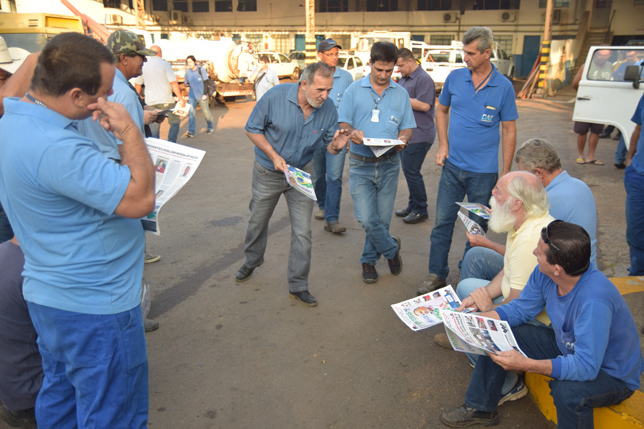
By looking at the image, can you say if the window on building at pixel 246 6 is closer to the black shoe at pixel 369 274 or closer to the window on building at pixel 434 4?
the window on building at pixel 434 4

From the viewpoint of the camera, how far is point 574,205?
297 cm

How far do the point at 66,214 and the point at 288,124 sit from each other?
222cm

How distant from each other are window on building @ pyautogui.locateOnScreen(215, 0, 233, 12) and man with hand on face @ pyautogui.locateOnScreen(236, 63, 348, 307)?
36.7m

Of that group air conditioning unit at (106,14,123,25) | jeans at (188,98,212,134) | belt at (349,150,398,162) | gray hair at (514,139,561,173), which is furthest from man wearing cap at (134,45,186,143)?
air conditioning unit at (106,14,123,25)

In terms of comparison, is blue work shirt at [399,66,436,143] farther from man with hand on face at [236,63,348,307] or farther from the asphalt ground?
man with hand on face at [236,63,348,307]

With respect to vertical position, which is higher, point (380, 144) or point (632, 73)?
point (632, 73)

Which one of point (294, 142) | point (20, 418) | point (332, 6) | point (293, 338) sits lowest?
point (293, 338)

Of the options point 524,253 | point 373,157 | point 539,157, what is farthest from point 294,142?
point 524,253

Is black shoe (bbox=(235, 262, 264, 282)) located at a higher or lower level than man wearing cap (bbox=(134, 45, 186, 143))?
lower

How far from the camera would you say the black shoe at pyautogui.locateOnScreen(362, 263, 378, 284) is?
441 cm

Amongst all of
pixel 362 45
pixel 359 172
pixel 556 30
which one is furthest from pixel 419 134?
pixel 556 30

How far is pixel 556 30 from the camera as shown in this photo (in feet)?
94.5

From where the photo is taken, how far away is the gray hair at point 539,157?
3.12 m

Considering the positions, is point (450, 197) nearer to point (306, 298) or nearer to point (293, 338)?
point (306, 298)
